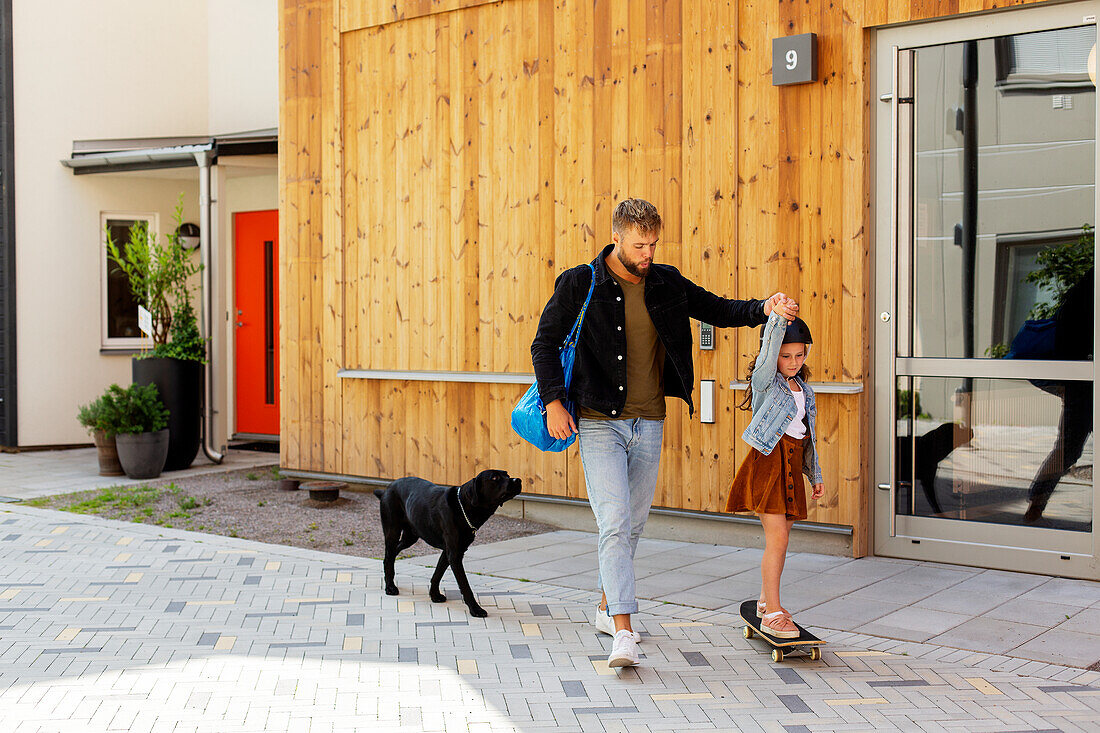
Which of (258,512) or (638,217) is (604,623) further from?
(258,512)

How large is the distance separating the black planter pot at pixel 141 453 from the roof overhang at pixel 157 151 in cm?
278

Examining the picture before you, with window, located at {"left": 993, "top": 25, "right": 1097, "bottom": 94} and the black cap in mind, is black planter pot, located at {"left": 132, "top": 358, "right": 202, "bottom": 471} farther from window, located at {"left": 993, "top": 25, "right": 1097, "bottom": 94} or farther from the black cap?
window, located at {"left": 993, "top": 25, "right": 1097, "bottom": 94}

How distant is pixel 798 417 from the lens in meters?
4.46

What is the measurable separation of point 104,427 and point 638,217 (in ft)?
22.5

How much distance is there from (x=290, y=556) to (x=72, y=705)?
2623mm

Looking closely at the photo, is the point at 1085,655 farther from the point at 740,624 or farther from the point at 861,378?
the point at 861,378

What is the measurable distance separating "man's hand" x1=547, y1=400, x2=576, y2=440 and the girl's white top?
34.6 inches

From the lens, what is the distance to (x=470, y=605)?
5.12 metres

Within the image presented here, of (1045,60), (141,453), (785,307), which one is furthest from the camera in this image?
(141,453)

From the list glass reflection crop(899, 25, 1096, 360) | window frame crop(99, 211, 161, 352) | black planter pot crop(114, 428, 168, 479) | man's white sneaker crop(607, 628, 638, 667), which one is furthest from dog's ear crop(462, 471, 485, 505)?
window frame crop(99, 211, 161, 352)

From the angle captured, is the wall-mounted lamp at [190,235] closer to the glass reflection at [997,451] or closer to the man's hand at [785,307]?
the glass reflection at [997,451]

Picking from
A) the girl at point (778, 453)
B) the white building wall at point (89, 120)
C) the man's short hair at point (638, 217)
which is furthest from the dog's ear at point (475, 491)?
the white building wall at point (89, 120)

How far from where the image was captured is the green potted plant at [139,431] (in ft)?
31.4

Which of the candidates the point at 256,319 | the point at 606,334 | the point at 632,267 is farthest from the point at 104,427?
the point at 632,267
